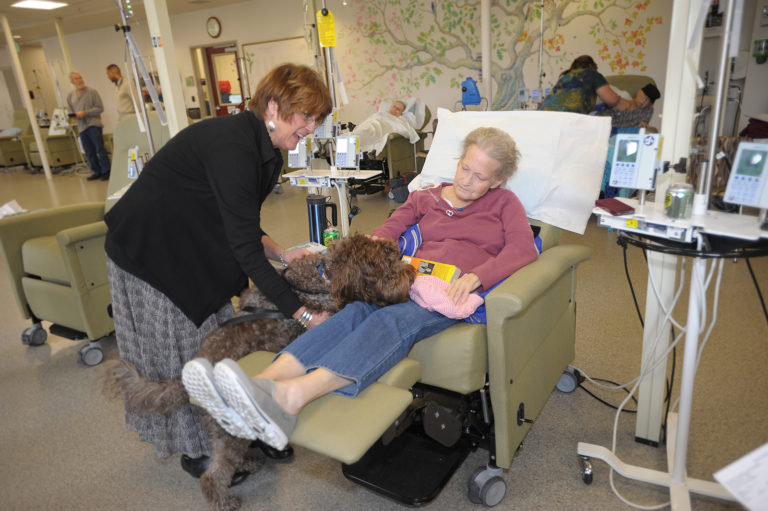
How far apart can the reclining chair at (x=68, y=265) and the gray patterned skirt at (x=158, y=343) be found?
44.0 inches

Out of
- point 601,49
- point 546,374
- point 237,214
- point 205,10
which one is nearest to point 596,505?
point 546,374

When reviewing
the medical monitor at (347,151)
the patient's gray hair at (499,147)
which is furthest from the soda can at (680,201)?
the medical monitor at (347,151)

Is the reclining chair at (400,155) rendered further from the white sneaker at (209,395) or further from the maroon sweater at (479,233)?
the white sneaker at (209,395)

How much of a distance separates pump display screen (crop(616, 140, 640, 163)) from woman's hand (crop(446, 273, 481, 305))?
1.89 ft

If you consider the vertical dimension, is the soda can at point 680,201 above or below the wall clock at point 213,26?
below

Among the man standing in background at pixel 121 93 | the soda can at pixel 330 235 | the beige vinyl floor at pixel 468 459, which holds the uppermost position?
the man standing in background at pixel 121 93

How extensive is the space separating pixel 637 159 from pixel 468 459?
45.8 inches

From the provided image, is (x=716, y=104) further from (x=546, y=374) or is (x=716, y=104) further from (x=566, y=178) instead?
(x=546, y=374)

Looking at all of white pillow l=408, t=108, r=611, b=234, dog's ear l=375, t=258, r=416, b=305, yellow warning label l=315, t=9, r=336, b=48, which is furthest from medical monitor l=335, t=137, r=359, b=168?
dog's ear l=375, t=258, r=416, b=305

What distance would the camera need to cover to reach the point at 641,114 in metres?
4.42

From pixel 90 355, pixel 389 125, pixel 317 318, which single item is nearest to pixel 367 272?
pixel 317 318

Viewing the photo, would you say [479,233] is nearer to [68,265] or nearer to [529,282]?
[529,282]

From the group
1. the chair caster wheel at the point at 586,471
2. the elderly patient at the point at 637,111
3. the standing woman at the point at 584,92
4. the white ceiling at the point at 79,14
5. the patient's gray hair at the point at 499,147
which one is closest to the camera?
the chair caster wheel at the point at 586,471

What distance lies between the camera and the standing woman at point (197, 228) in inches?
55.9
